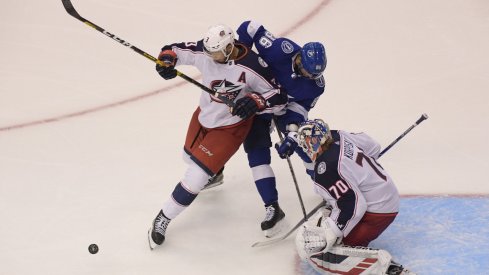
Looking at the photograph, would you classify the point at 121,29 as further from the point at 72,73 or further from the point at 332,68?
the point at 332,68

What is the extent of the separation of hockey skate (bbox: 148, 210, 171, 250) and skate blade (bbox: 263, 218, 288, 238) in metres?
0.51

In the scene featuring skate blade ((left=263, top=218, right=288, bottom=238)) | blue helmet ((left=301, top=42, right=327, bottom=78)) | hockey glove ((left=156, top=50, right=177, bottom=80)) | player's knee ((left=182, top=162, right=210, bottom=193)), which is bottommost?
skate blade ((left=263, top=218, right=288, bottom=238))

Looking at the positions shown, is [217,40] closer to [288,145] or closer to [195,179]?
[288,145]

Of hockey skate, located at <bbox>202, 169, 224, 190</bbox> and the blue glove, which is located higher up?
the blue glove

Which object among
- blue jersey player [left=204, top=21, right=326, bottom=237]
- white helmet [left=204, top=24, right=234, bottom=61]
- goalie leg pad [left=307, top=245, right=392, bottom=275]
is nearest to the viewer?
goalie leg pad [left=307, top=245, right=392, bottom=275]

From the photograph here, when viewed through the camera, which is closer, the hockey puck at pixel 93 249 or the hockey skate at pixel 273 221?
the hockey puck at pixel 93 249

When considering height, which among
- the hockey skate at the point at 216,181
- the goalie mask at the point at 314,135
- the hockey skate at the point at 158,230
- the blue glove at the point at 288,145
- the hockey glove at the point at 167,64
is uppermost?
the goalie mask at the point at 314,135

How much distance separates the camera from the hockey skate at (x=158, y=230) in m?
3.80

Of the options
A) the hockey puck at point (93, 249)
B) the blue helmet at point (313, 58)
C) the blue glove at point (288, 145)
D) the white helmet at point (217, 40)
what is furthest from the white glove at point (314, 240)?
the hockey puck at point (93, 249)

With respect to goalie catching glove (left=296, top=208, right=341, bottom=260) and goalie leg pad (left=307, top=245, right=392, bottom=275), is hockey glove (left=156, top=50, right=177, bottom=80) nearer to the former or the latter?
goalie catching glove (left=296, top=208, right=341, bottom=260)

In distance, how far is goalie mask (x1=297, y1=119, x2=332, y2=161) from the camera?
3354 millimetres

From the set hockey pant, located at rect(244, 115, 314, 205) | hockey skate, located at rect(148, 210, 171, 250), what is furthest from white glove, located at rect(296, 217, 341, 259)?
hockey skate, located at rect(148, 210, 171, 250)

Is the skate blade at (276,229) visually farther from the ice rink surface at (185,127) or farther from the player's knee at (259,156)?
the player's knee at (259,156)

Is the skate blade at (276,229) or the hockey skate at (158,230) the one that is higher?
the skate blade at (276,229)
